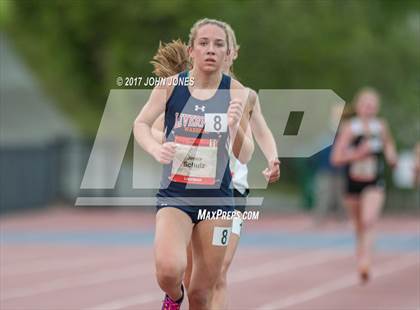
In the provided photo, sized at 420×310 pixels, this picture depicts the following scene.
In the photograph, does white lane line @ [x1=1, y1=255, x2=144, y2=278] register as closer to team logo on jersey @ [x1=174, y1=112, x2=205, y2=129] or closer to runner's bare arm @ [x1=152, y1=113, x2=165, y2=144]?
runner's bare arm @ [x1=152, y1=113, x2=165, y2=144]

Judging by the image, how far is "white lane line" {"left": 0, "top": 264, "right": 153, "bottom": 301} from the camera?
12.1 m

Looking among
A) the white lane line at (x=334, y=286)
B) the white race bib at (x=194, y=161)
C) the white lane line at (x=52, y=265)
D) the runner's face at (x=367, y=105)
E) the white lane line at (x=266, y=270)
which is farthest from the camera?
the white lane line at (x=52, y=265)

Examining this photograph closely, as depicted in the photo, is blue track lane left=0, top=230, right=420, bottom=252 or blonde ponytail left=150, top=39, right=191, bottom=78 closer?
blonde ponytail left=150, top=39, right=191, bottom=78

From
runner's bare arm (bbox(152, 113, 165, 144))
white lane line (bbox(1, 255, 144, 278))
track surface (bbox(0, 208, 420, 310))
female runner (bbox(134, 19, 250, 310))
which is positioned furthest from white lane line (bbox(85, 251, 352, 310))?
female runner (bbox(134, 19, 250, 310))

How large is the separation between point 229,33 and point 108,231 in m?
15.6

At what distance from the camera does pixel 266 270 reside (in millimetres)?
15016

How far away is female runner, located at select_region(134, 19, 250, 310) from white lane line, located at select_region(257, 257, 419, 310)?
3.77m

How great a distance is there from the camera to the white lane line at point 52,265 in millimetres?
14594

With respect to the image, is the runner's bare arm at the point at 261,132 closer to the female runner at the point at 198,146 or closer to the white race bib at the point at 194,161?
the female runner at the point at 198,146

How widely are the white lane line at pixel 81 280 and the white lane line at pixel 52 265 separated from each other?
734mm

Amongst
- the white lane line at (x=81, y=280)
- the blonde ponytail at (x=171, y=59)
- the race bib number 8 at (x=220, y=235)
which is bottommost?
the race bib number 8 at (x=220, y=235)

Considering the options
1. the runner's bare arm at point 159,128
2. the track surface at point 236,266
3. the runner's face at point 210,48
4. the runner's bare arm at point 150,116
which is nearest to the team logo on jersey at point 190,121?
the runner's bare arm at point 150,116

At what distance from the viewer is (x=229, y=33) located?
24.1 ft

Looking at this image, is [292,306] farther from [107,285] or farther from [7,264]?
[7,264]
